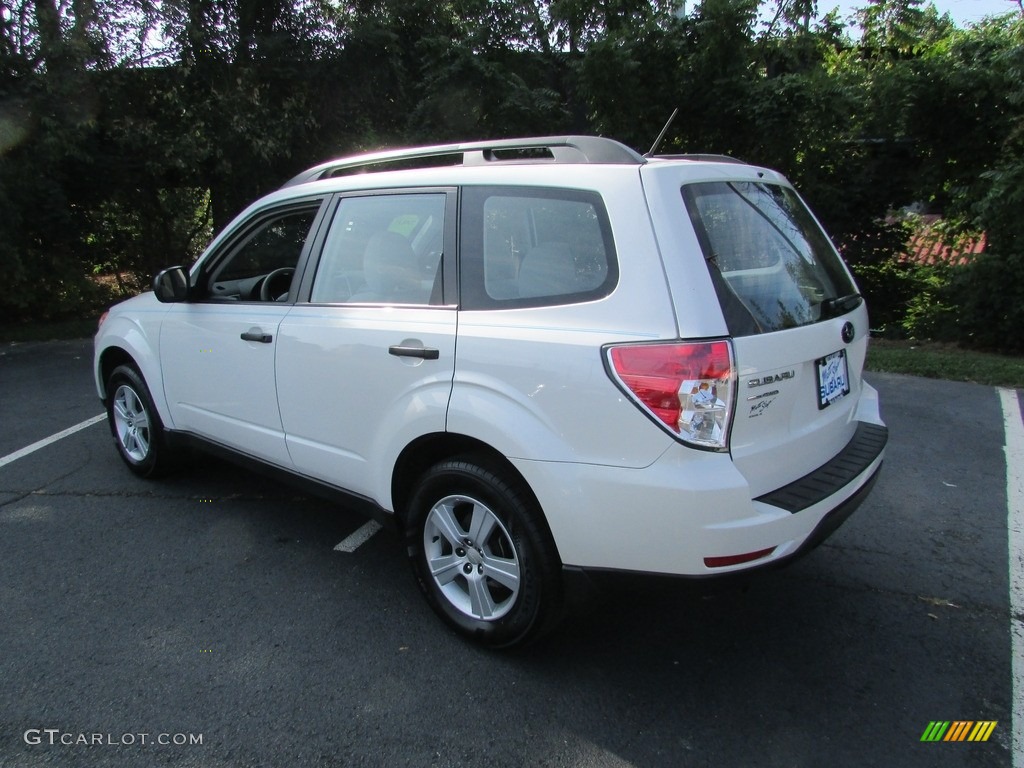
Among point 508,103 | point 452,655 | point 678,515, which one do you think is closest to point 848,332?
point 678,515

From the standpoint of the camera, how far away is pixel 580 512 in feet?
7.88

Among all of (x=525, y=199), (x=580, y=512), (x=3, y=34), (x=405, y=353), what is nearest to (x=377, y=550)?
(x=405, y=353)

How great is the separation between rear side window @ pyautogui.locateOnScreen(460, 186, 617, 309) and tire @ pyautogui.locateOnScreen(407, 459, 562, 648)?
65 centimetres

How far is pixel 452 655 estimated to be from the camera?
2863 mm

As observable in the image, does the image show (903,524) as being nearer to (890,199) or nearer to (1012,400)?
(1012,400)

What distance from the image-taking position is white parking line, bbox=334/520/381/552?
3742 millimetres

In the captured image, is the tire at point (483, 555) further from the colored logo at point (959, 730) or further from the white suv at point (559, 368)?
the colored logo at point (959, 730)

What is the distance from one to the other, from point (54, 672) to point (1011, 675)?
3505 mm

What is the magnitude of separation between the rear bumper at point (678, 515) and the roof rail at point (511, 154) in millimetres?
1068

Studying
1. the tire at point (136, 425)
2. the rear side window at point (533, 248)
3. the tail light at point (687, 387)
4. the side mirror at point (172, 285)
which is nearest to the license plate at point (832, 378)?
the tail light at point (687, 387)

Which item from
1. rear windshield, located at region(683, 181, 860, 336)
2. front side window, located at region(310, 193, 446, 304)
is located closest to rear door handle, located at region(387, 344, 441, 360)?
front side window, located at region(310, 193, 446, 304)

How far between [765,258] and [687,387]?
74 cm

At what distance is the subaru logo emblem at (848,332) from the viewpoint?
111 inches

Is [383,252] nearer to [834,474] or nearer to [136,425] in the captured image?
[834,474]
